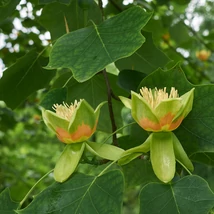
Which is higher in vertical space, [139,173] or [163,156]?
[163,156]

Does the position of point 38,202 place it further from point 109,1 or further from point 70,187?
point 109,1

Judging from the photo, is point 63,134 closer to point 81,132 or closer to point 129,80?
point 81,132

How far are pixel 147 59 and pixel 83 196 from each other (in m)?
0.41

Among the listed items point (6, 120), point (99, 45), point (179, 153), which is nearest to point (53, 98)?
point (99, 45)

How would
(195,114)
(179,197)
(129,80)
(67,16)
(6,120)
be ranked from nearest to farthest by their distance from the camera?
(179,197), (195,114), (129,80), (67,16), (6,120)

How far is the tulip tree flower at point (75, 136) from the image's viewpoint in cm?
64

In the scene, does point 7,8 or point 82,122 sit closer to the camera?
point 82,122

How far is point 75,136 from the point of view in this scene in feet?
2.12

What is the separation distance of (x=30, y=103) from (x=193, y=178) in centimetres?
159

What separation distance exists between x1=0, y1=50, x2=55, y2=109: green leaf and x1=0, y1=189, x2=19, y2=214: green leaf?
290 mm

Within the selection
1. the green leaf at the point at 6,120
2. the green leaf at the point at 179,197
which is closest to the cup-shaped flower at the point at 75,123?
the green leaf at the point at 179,197

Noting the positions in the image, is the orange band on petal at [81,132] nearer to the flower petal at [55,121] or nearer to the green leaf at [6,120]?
the flower petal at [55,121]

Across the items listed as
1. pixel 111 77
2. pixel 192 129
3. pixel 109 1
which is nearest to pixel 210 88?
pixel 192 129

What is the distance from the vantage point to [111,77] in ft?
3.12
